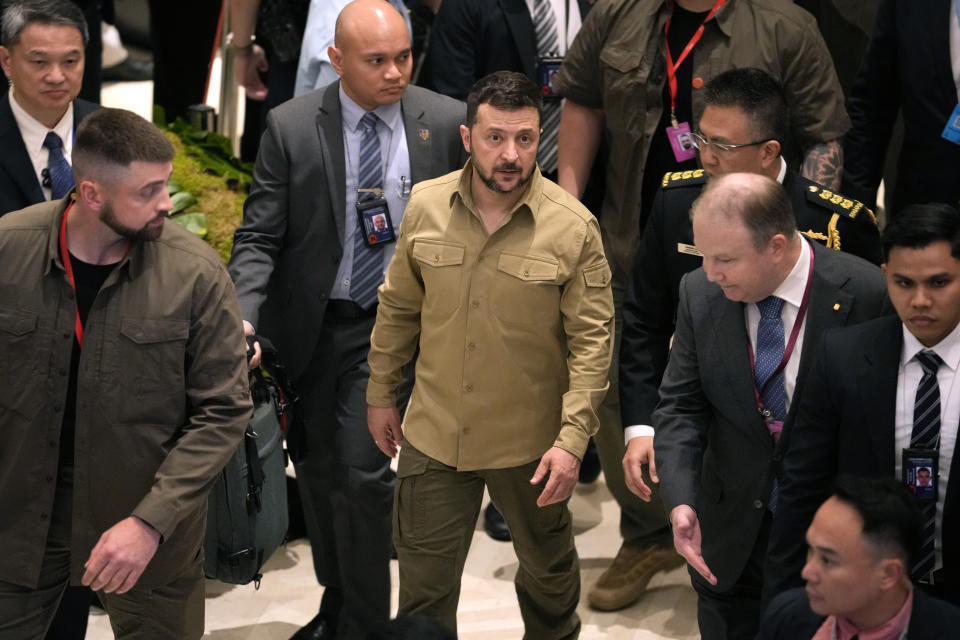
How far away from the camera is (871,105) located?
5117 mm

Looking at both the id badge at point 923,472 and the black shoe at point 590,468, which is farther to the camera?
the black shoe at point 590,468

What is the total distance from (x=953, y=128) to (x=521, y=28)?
1.65 metres

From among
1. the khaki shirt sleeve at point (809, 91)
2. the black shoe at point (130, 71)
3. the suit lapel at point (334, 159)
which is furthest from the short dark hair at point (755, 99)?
the black shoe at point (130, 71)

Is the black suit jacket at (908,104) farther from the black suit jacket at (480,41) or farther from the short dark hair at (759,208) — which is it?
the short dark hair at (759,208)

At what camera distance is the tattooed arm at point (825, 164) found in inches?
190

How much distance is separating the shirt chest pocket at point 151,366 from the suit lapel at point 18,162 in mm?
1265

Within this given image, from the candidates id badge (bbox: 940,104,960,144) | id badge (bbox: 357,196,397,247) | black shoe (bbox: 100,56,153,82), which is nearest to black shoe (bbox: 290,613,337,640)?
id badge (bbox: 357,196,397,247)

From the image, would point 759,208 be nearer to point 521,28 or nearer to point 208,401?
point 208,401

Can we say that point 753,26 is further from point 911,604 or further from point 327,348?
point 911,604

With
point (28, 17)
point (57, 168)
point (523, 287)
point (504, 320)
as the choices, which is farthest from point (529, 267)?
point (28, 17)

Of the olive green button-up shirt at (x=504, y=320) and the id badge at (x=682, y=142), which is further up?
the id badge at (x=682, y=142)

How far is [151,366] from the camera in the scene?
154 inches

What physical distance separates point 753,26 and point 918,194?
82 cm

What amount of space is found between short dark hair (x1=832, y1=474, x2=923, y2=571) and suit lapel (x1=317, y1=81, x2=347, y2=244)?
85.0 inches
